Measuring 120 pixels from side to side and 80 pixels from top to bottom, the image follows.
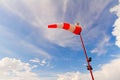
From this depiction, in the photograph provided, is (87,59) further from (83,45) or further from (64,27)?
(64,27)

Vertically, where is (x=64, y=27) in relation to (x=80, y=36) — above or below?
above

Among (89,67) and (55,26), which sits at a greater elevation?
(55,26)

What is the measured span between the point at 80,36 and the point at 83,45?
5.97 ft

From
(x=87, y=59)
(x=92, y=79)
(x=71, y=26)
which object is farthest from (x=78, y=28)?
(x=92, y=79)

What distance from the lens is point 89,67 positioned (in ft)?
55.7

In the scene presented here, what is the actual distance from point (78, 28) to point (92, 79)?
691cm

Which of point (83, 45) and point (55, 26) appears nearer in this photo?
point (83, 45)

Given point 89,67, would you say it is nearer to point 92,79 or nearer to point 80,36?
point 92,79

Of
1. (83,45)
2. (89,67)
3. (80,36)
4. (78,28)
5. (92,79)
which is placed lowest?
(92,79)

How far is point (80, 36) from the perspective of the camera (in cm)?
1927

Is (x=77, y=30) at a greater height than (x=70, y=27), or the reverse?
(x=70, y=27)

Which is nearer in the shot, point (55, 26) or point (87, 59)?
point (87, 59)

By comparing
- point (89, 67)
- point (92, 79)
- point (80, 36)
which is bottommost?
point (92, 79)

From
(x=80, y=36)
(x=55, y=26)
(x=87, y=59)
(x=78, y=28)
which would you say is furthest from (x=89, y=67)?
(x=55, y=26)
